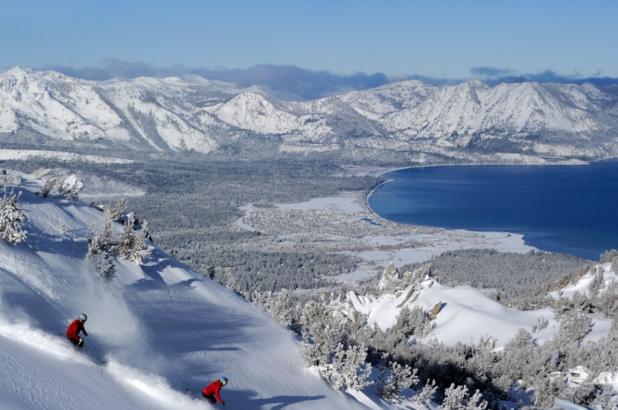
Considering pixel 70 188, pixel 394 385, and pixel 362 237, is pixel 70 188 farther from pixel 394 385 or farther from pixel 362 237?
pixel 362 237

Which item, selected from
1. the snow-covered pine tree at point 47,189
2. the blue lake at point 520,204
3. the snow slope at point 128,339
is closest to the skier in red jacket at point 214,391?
the snow slope at point 128,339

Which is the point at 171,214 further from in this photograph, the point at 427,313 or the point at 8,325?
the point at 8,325

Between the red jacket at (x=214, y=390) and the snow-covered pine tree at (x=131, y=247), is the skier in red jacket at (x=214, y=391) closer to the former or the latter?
the red jacket at (x=214, y=390)

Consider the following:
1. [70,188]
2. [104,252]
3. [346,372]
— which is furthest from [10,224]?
[346,372]

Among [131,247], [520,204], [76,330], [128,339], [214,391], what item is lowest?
[520,204]

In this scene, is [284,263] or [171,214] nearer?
[284,263]

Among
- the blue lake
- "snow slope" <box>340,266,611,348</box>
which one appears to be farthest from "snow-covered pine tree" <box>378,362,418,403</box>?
the blue lake

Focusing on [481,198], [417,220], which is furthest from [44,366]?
[481,198]

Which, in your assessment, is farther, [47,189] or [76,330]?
[47,189]
